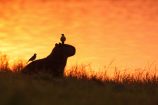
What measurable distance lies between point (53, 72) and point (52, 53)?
65cm

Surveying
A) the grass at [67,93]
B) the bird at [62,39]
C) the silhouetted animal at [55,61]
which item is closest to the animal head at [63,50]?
the silhouetted animal at [55,61]

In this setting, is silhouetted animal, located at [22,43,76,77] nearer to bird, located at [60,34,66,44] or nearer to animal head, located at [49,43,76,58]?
animal head, located at [49,43,76,58]

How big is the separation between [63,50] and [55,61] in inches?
14.3

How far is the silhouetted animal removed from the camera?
13320mm

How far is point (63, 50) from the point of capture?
45.4ft

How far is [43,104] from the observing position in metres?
7.34

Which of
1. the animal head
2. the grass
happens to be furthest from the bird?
the grass

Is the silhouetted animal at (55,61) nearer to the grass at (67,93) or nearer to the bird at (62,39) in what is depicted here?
the bird at (62,39)

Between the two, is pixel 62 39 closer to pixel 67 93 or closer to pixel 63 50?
pixel 63 50

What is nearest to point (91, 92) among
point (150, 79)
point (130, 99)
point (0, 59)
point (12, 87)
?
point (130, 99)

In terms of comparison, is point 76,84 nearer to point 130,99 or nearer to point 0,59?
point 130,99

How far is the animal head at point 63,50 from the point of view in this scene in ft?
45.3

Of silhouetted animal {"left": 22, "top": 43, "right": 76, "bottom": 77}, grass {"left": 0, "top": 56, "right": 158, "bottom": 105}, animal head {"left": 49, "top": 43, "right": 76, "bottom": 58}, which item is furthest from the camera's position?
animal head {"left": 49, "top": 43, "right": 76, "bottom": 58}

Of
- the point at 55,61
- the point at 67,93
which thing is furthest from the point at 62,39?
the point at 67,93
